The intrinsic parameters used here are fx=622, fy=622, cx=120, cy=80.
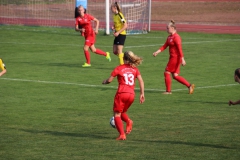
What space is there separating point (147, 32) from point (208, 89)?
1912 centimetres

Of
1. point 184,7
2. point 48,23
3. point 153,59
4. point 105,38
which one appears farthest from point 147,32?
point 184,7

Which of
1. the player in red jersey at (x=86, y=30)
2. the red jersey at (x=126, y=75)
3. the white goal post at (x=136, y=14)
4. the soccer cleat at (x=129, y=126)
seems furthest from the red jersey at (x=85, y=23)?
the white goal post at (x=136, y=14)

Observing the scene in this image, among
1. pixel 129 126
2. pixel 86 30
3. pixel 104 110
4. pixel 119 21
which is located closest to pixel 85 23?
pixel 86 30

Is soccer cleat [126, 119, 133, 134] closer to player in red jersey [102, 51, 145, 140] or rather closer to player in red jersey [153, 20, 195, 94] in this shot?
player in red jersey [102, 51, 145, 140]

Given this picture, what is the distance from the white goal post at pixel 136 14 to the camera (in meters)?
37.5

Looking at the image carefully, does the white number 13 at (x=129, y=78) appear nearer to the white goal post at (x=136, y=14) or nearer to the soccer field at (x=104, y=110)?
the soccer field at (x=104, y=110)

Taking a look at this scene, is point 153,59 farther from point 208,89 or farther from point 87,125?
point 87,125

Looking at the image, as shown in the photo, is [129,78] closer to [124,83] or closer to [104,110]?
[124,83]

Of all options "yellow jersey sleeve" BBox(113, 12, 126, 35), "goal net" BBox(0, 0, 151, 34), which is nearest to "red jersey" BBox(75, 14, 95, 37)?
"yellow jersey sleeve" BBox(113, 12, 126, 35)

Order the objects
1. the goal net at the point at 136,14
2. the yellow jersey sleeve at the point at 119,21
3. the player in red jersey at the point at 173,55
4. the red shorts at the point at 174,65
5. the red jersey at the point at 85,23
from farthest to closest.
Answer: the goal net at the point at 136,14 → the red jersey at the point at 85,23 → the yellow jersey sleeve at the point at 119,21 → the red shorts at the point at 174,65 → the player in red jersey at the point at 173,55

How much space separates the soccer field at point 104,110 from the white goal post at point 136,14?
8.22 meters

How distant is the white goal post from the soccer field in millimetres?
8218

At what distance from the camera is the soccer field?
11.4m

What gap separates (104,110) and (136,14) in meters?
23.1
